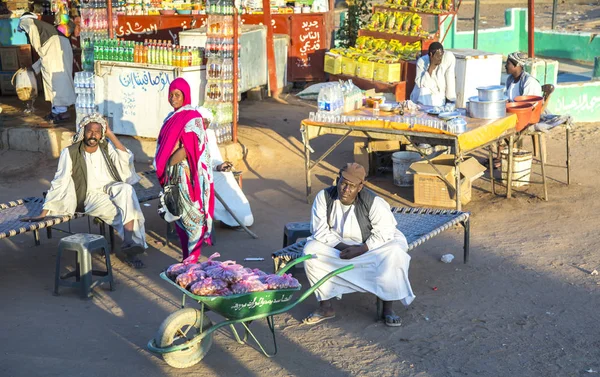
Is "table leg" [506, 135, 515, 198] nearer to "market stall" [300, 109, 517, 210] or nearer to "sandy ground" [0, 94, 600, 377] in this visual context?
"market stall" [300, 109, 517, 210]

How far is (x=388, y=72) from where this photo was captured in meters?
13.2

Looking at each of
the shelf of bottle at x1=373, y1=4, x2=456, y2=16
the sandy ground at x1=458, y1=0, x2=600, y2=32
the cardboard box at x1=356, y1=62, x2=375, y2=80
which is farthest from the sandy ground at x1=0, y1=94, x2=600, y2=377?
the sandy ground at x1=458, y1=0, x2=600, y2=32

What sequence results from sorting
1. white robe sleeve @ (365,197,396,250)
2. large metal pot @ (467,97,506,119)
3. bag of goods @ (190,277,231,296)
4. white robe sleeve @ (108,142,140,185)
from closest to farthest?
bag of goods @ (190,277,231,296) → white robe sleeve @ (365,197,396,250) → white robe sleeve @ (108,142,140,185) → large metal pot @ (467,97,506,119)

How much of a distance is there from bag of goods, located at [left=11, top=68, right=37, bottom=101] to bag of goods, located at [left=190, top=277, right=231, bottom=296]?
29.6 ft

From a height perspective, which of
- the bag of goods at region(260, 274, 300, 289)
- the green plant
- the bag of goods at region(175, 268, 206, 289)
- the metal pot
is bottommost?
the bag of goods at region(260, 274, 300, 289)

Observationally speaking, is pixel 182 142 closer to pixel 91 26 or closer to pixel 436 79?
pixel 436 79

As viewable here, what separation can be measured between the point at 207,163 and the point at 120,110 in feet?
14.8

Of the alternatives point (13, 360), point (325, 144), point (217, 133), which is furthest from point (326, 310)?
point (325, 144)

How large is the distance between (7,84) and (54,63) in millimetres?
2417

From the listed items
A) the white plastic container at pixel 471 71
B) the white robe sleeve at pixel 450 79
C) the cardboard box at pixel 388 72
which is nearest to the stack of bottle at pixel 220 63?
the white robe sleeve at pixel 450 79

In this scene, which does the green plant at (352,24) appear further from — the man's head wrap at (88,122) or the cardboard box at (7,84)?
the man's head wrap at (88,122)

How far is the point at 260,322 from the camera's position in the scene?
6.27 metres

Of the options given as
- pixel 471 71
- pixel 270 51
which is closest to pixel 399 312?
pixel 471 71

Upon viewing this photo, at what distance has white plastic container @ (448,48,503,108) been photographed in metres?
13.1
